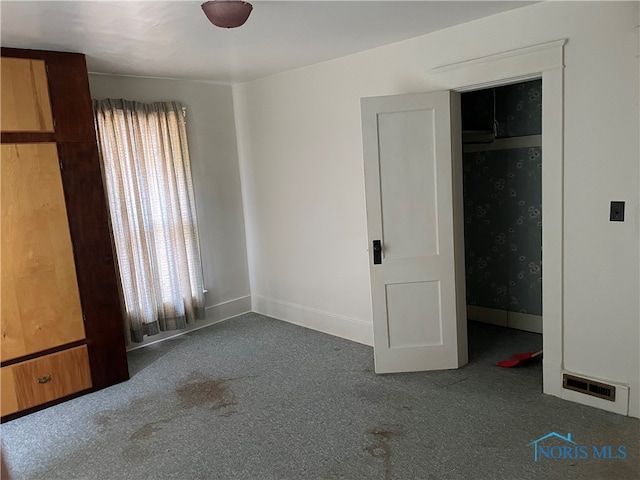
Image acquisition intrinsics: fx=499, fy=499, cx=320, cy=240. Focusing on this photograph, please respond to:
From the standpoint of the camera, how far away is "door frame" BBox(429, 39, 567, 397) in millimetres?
2895

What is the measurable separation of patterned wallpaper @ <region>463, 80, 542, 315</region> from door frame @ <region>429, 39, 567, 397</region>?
44.2 inches

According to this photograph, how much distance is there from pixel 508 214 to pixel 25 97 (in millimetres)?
3810

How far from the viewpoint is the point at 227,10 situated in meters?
2.46

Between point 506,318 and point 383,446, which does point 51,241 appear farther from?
point 506,318

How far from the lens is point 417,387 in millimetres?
3385

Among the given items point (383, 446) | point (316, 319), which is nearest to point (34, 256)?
point (316, 319)

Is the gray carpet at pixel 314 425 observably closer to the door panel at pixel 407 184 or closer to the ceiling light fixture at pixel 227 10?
the door panel at pixel 407 184

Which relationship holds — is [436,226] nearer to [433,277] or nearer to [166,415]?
[433,277]

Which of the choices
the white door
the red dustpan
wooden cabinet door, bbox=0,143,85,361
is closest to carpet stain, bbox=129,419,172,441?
wooden cabinet door, bbox=0,143,85,361

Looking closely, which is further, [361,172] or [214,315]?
[214,315]

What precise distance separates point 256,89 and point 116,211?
1775 mm

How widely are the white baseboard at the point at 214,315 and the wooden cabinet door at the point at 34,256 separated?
3.62ft

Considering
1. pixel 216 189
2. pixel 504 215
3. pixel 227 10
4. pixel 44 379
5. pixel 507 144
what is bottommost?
pixel 44 379

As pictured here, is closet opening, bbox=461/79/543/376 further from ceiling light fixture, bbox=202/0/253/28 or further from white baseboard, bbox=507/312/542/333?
ceiling light fixture, bbox=202/0/253/28
